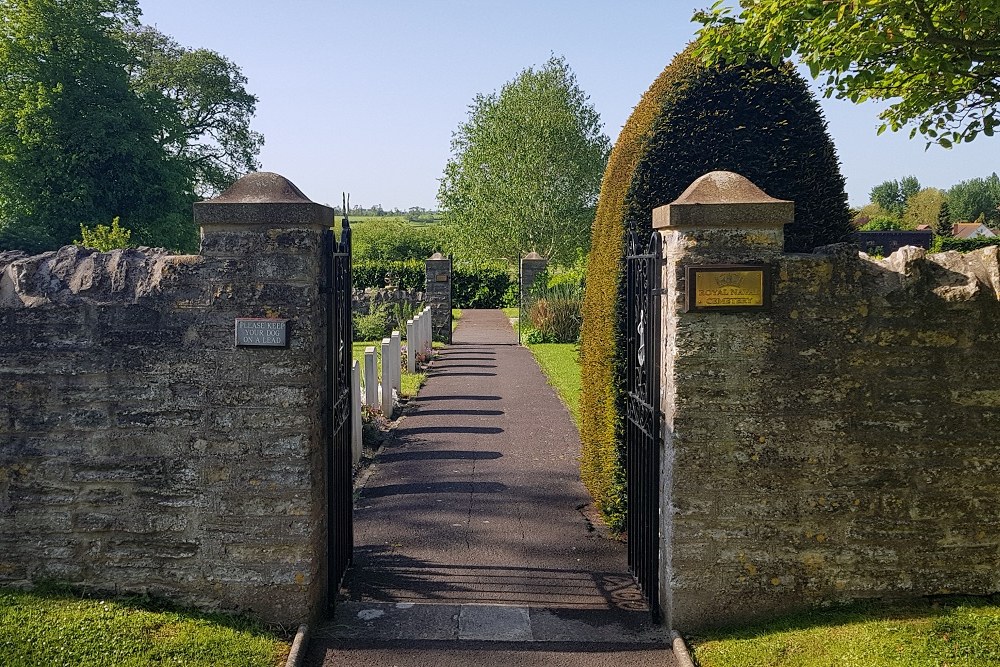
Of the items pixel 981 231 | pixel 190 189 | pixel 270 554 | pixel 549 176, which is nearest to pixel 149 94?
pixel 190 189

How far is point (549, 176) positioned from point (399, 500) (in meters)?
36.6

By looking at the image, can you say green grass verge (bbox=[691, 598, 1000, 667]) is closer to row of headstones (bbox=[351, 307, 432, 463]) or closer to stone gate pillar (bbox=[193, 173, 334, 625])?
stone gate pillar (bbox=[193, 173, 334, 625])

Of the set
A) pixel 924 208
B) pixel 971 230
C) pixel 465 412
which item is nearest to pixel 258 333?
pixel 465 412

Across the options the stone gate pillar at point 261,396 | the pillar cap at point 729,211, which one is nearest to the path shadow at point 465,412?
the stone gate pillar at point 261,396

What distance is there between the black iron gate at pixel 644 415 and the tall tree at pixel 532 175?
37000mm

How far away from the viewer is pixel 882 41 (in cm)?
640

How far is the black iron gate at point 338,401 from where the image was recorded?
5.38 m

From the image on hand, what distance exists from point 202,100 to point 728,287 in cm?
3898

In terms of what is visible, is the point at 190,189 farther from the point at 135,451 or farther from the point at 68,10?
the point at 135,451

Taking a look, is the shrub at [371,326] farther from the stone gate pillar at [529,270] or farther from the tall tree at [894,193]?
the tall tree at [894,193]

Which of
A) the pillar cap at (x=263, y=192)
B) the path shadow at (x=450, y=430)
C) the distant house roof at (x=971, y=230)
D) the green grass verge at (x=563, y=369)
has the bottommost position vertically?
the path shadow at (x=450, y=430)

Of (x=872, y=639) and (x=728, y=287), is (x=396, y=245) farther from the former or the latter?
(x=872, y=639)

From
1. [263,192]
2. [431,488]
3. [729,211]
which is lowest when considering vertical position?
[431,488]

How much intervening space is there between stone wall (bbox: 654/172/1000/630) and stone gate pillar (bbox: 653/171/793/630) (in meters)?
0.01
